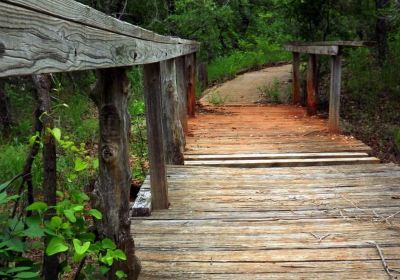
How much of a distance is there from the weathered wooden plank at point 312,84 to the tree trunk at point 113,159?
6.75 meters

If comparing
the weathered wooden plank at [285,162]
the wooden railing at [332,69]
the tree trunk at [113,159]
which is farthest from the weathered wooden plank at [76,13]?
the wooden railing at [332,69]

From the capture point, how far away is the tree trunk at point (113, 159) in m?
2.45

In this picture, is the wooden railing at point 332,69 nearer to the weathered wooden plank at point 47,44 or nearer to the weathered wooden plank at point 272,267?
the weathered wooden plank at point 272,267

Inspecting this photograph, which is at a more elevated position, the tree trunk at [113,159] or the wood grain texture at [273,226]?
the tree trunk at [113,159]

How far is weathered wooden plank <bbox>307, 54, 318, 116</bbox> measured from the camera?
8.78 m

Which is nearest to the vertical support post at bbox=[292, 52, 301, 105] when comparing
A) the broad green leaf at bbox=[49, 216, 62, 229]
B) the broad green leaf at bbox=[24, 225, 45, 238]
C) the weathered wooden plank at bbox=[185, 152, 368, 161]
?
the weathered wooden plank at bbox=[185, 152, 368, 161]

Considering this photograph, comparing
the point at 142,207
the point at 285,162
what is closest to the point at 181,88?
the point at 285,162

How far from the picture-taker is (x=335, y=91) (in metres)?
7.32

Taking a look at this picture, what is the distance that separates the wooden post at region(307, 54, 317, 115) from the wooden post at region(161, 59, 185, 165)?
12.5ft

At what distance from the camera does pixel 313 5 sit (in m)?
A: 9.93

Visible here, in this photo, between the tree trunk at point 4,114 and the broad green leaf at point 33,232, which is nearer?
the broad green leaf at point 33,232

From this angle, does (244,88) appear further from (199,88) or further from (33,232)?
(33,232)

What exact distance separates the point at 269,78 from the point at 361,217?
1132cm

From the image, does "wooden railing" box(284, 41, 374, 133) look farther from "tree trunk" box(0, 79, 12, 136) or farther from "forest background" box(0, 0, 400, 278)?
"tree trunk" box(0, 79, 12, 136)
